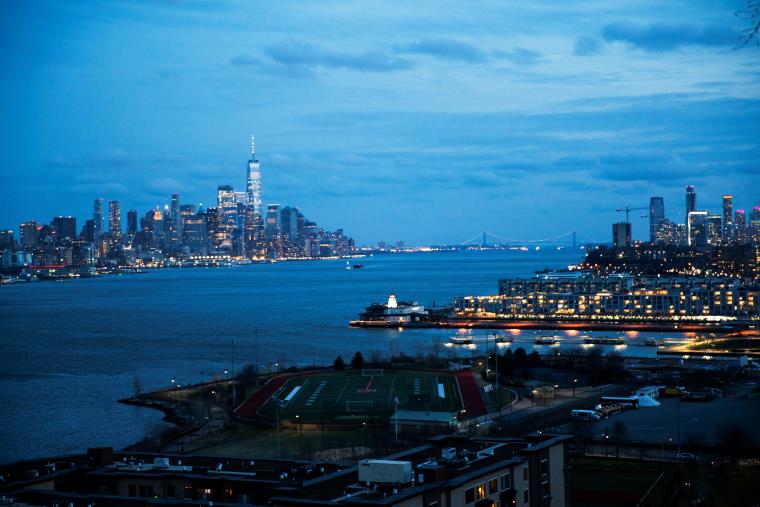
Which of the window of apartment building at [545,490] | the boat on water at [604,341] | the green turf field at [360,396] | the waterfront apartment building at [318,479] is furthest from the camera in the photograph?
the boat on water at [604,341]

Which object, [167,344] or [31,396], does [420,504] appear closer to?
[31,396]

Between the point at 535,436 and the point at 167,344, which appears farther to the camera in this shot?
A: the point at 167,344

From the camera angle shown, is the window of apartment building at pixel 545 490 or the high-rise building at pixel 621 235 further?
the high-rise building at pixel 621 235

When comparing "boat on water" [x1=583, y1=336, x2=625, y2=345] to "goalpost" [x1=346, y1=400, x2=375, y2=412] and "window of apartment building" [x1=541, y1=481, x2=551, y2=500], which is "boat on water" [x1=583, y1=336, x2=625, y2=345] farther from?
"window of apartment building" [x1=541, y1=481, x2=551, y2=500]

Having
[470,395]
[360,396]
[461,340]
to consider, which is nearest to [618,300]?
[461,340]

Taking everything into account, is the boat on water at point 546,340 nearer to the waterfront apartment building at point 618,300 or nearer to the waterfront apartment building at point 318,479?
the waterfront apartment building at point 618,300

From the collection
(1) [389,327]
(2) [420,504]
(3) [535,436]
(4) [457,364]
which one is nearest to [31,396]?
(4) [457,364]

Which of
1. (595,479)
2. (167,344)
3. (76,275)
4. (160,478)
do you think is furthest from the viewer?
(76,275)

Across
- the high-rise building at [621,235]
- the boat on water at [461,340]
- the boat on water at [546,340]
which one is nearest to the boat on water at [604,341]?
the boat on water at [546,340]

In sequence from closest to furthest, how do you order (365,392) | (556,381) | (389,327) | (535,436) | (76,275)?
(535,436) < (365,392) < (556,381) < (389,327) < (76,275)
